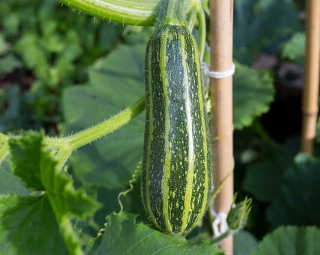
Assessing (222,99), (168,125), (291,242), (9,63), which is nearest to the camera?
(168,125)

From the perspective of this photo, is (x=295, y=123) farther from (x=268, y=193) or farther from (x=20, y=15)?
(x=20, y=15)

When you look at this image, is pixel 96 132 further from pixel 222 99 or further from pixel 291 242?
pixel 291 242

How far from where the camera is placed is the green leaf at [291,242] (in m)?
1.56

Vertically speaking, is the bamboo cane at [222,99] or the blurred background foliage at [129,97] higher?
the bamboo cane at [222,99]

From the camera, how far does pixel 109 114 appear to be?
2.11 metres

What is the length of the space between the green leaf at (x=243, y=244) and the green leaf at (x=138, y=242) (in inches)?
33.3

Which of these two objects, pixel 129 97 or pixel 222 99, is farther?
pixel 129 97

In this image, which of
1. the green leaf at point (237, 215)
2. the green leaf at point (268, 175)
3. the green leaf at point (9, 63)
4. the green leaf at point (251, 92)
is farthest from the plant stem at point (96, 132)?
the green leaf at point (9, 63)

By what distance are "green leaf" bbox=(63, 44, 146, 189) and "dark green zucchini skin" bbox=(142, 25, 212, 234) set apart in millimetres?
770

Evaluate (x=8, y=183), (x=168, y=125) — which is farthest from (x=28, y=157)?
(x=8, y=183)

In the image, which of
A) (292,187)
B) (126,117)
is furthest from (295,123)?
(126,117)

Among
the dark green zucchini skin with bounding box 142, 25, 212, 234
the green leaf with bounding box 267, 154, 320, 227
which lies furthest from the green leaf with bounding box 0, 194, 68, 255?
the green leaf with bounding box 267, 154, 320, 227

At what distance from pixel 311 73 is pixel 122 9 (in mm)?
914

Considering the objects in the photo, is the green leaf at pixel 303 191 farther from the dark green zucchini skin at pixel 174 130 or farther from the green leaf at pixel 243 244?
the dark green zucchini skin at pixel 174 130
